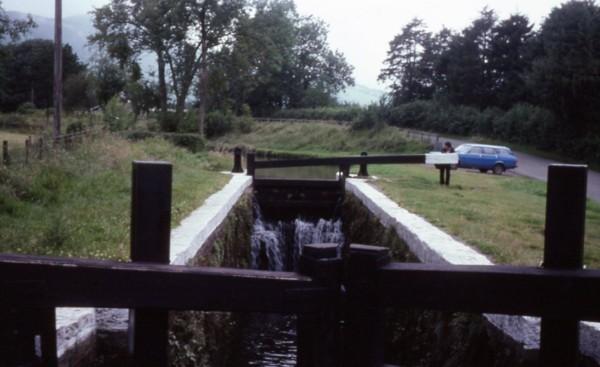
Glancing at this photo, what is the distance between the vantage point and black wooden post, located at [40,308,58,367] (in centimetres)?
204

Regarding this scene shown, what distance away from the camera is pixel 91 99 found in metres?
66.1

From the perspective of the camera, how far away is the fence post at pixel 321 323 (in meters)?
2.04

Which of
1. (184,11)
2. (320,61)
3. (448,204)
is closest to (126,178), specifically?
(448,204)

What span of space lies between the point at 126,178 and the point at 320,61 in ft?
240

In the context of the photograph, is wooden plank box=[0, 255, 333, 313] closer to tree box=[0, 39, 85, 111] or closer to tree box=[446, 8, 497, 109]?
tree box=[446, 8, 497, 109]

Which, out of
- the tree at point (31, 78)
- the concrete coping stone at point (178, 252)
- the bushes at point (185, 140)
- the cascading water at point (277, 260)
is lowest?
the cascading water at point (277, 260)

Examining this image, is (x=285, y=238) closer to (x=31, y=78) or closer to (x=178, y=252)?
(x=178, y=252)

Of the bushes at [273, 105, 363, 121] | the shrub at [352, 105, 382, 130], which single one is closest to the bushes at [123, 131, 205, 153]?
the shrub at [352, 105, 382, 130]

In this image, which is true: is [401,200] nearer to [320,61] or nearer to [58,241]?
[58,241]

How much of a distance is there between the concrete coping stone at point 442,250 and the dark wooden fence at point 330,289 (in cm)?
169

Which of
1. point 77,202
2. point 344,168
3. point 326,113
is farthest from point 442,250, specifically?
point 326,113

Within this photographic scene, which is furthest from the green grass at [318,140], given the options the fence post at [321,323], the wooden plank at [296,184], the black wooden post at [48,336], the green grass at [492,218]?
the fence post at [321,323]

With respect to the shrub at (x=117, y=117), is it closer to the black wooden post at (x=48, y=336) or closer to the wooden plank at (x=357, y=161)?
the wooden plank at (x=357, y=161)

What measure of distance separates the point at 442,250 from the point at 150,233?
442 cm
